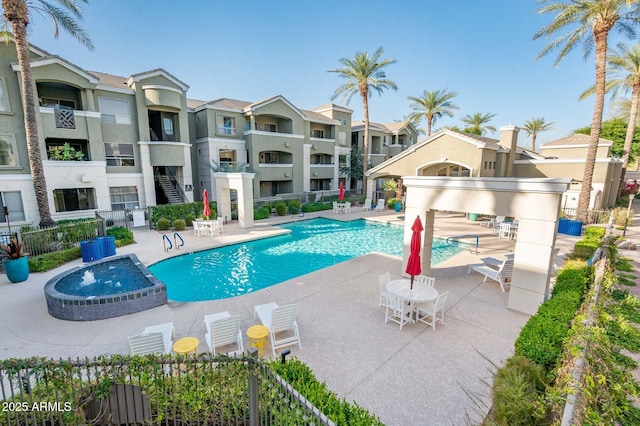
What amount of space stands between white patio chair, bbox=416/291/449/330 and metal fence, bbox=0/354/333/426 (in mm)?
4838

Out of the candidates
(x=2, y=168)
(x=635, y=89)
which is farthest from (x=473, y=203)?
(x=635, y=89)

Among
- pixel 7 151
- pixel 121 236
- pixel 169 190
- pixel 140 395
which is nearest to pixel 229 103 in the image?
pixel 169 190

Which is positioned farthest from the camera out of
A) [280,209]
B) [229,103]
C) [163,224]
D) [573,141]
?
[573,141]

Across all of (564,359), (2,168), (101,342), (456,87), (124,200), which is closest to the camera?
(564,359)

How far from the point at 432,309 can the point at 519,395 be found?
375 centimetres

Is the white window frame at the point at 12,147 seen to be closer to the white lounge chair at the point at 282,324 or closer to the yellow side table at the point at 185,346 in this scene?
the yellow side table at the point at 185,346

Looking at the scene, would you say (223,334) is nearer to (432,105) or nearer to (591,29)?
(591,29)

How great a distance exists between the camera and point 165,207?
65.7 ft

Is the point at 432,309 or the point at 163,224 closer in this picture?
the point at 432,309

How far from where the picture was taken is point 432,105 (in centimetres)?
3594

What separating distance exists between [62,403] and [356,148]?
34.7 metres

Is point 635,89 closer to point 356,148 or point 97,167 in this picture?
point 356,148

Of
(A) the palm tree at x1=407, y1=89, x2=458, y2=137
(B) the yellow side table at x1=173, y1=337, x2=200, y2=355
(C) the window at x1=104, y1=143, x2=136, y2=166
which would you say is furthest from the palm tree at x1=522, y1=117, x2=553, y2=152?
(B) the yellow side table at x1=173, y1=337, x2=200, y2=355

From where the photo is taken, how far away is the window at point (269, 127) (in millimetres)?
30188
